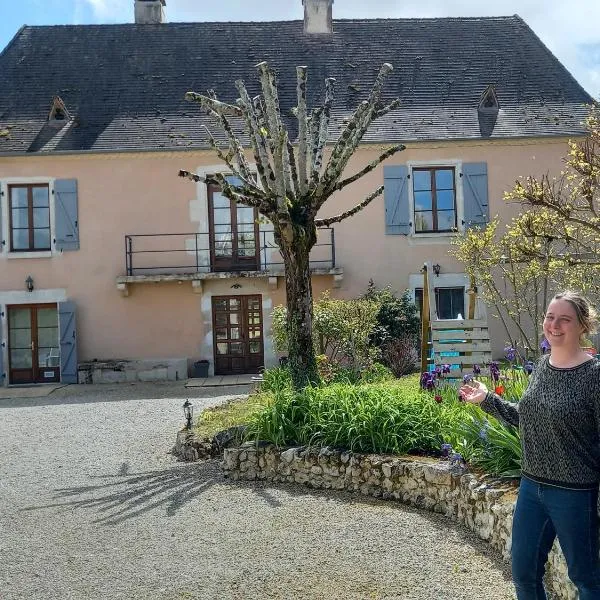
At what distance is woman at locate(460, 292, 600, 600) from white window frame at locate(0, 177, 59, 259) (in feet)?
42.0

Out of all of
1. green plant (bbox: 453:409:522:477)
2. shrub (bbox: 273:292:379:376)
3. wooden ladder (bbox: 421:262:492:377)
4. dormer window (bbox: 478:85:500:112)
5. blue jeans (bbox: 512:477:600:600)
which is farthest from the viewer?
dormer window (bbox: 478:85:500:112)

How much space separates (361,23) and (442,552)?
1544 centimetres

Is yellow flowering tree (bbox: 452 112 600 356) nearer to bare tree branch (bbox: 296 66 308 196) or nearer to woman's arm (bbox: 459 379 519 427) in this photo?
bare tree branch (bbox: 296 66 308 196)

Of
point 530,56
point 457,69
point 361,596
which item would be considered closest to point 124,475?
point 361,596

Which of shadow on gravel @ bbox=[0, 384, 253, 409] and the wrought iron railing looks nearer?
shadow on gravel @ bbox=[0, 384, 253, 409]

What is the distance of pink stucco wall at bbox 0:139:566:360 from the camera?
551 inches

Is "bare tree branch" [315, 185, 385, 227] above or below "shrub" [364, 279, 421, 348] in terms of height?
above

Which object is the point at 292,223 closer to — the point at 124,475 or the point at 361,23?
the point at 124,475

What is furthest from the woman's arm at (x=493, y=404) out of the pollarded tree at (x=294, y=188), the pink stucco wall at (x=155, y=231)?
the pink stucco wall at (x=155, y=231)

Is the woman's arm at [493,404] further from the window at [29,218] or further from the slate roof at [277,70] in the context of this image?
the window at [29,218]

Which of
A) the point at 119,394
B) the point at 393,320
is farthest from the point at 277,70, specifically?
the point at 119,394

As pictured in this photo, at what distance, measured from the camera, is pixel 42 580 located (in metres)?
3.99

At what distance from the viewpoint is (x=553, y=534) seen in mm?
2732

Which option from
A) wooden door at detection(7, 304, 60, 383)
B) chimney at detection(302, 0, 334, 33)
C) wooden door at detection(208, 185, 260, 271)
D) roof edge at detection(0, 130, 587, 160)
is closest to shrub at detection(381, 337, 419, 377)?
wooden door at detection(208, 185, 260, 271)
